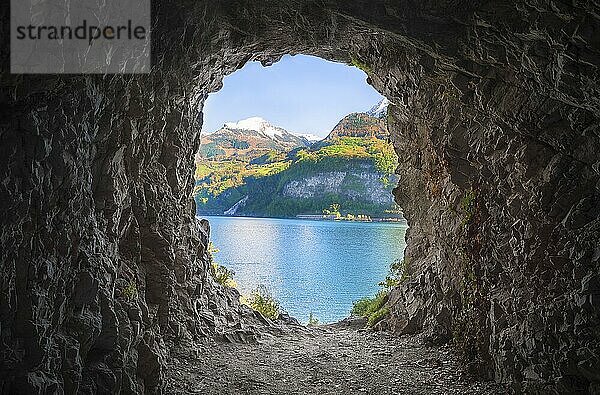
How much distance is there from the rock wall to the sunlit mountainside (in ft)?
121

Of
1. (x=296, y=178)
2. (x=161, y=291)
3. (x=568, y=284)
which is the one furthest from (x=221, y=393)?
(x=296, y=178)

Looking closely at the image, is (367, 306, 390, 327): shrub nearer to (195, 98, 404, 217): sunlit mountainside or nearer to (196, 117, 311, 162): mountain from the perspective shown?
(195, 98, 404, 217): sunlit mountainside

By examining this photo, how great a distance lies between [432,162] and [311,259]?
83.8ft

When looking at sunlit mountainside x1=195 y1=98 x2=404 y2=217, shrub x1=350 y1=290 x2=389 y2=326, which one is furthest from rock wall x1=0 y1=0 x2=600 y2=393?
sunlit mountainside x1=195 y1=98 x2=404 y2=217

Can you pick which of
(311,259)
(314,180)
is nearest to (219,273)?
(311,259)

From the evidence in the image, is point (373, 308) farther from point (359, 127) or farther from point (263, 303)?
point (359, 127)

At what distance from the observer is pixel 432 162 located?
13281 millimetres

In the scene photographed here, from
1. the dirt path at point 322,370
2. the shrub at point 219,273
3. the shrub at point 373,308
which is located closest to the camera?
the dirt path at point 322,370

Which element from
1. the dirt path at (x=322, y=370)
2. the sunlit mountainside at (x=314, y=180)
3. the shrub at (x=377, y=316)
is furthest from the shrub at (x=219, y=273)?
the sunlit mountainside at (x=314, y=180)

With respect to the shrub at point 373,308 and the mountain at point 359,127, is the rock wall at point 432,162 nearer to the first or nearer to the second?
the shrub at point 373,308

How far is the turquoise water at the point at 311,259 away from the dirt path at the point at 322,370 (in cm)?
864

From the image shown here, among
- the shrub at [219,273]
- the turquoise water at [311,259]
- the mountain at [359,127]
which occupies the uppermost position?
the mountain at [359,127]

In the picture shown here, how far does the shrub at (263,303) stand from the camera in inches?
706

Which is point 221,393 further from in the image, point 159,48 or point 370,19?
point 370,19
